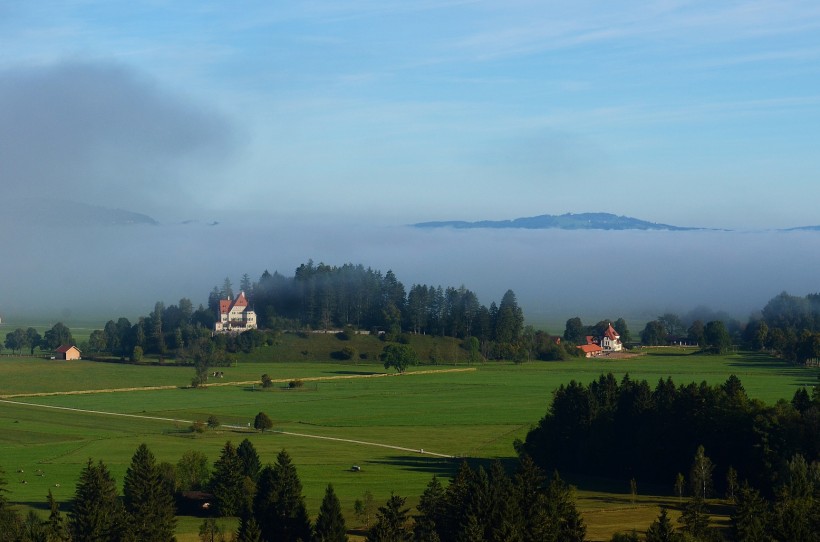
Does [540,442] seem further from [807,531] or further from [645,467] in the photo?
[807,531]

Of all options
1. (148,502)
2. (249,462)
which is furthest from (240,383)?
(148,502)

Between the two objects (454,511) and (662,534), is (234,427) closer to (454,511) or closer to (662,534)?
(454,511)

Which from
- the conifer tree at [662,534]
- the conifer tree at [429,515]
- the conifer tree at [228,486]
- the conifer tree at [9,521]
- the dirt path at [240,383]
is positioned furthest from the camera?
the dirt path at [240,383]

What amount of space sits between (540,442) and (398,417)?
96.1 feet

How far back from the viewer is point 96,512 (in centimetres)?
6181

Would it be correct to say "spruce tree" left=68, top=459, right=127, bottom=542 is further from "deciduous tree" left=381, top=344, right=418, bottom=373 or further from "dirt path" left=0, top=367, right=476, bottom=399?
"deciduous tree" left=381, top=344, right=418, bottom=373

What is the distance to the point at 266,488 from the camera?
67.8m

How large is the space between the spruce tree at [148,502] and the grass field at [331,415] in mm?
2082

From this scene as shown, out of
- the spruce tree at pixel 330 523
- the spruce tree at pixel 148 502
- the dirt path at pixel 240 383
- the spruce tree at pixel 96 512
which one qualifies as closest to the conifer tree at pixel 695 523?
the spruce tree at pixel 330 523

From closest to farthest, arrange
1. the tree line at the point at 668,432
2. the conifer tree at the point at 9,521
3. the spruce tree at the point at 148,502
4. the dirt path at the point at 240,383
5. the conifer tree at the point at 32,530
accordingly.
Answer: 1. the conifer tree at the point at 32,530
2. the conifer tree at the point at 9,521
3. the spruce tree at the point at 148,502
4. the tree line at the point at 668,432
5. the dirt path at the point at 240,383

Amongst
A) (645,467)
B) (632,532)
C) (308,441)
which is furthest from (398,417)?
(632,532)

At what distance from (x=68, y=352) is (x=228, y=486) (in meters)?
118

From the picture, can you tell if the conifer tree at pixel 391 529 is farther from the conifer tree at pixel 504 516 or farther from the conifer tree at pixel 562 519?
the conifer tree at pixel 562 519

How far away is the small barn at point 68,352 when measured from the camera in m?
184
